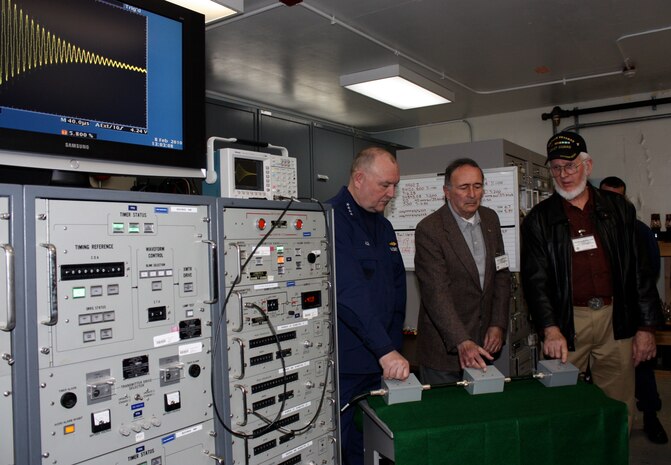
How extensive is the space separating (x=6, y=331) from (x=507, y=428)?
4.33ft

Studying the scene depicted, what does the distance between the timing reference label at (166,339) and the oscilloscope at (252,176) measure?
1.73 ft

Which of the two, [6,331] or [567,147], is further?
[567,147]

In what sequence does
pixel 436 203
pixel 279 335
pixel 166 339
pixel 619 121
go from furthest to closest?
pixel 619 121
pixel 436 203
pixel 279 335
pixel 166 339

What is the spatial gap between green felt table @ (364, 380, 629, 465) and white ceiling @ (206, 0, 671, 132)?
2771 millimetres

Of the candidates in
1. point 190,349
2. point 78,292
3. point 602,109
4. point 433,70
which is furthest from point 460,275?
point 602,109

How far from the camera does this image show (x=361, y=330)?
2.09m

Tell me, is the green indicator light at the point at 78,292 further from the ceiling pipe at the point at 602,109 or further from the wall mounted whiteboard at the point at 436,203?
the ceiling pipe at the point at 602,109

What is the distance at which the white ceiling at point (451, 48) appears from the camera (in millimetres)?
3660

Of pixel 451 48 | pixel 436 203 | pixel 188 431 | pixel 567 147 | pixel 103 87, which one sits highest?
pixel 451 48

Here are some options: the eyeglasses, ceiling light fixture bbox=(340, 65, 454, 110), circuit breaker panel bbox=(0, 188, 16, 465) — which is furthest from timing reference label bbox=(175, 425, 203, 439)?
ceiling light fixture bbox=(340, 65, 454, 110)

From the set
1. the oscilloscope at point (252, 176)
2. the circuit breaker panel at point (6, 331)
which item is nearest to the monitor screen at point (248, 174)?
the oscilloscope at point (252, 176)

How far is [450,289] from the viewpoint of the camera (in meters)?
2.52

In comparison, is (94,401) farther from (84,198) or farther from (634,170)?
(634,170)

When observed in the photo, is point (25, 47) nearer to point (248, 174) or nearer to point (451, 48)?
point (248, 174)
